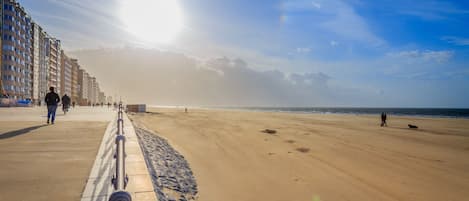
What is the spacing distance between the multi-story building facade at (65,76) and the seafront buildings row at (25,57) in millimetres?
2502

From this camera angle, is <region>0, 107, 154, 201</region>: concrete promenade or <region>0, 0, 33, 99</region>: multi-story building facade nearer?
<region>0, 107, 154, 201</region>: concrete promenade

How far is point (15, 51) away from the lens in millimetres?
69000

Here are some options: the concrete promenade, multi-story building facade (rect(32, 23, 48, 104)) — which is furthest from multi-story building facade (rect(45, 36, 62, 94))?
the concrete promenade

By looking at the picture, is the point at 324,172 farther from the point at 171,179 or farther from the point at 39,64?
the point at 39,64

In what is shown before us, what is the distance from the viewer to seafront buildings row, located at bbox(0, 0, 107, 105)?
217 feet

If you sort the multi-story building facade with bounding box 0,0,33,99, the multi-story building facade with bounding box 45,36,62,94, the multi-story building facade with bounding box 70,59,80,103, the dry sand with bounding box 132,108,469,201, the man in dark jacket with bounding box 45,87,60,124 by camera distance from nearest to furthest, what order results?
the dry sand with bounding box 132,108,469,201 → the man in dark jacket with bounding box 45,87,60,124 → the multi-story building facade with bounding box 0,0,33,99 → the multi-story building facade with bounding box 45,36,62,94 → the multi-story building facade with bounding box 70,59,80,103

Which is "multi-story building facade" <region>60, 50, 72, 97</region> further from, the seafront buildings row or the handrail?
the handrail

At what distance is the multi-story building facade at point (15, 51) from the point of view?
2596 inches

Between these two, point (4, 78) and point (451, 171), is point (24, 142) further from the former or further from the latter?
point (4, 78)

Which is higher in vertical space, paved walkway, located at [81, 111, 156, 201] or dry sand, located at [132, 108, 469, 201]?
paved walkway, located at [81, 111, 156, 201]

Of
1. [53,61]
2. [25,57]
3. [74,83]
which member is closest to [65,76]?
[74,83]

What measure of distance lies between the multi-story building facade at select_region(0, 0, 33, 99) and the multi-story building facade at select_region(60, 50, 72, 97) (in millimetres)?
37967

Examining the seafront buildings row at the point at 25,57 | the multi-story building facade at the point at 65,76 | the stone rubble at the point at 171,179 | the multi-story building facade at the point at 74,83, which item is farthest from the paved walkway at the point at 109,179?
the multi-story building facade at the point at 74,83

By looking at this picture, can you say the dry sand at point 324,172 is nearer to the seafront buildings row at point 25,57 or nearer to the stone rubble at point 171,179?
the stone rubble at point 171,179
